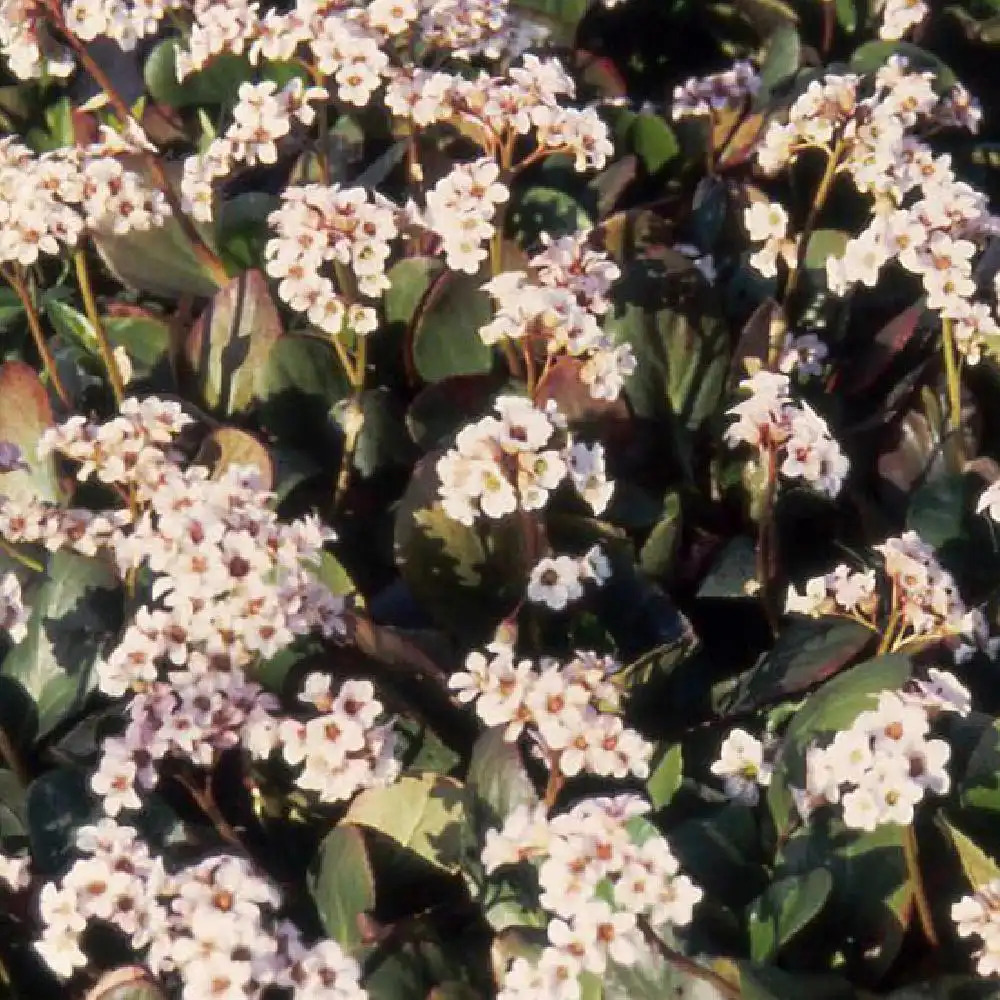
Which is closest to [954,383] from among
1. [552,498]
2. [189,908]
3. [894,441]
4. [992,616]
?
[894,441]

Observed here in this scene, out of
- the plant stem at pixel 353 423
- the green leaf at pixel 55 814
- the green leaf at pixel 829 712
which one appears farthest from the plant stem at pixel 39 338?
the green leaf at pixel 829 712

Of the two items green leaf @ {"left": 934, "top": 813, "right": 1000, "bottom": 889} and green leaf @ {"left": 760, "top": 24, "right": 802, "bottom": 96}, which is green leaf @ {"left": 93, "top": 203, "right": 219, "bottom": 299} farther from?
green leaf @ {"left": 934, "top": 813, "right": 1000, "bottom": 889}

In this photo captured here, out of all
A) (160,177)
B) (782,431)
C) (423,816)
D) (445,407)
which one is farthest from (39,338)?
(782,431)

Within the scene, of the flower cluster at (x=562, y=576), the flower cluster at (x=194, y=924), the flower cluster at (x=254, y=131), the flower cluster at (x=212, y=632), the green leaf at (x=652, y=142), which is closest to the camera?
the flower cluster at (x=194, y=924)

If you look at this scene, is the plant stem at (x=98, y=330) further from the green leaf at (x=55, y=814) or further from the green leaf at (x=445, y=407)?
the green leaf at (x=55, y=814)

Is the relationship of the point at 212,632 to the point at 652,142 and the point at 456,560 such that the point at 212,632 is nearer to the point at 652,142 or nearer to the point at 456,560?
the point at 456,560

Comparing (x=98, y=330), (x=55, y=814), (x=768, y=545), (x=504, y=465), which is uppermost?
(x=504, y=465)

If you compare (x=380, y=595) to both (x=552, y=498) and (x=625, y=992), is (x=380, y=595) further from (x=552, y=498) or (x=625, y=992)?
(x=625, y=992)
